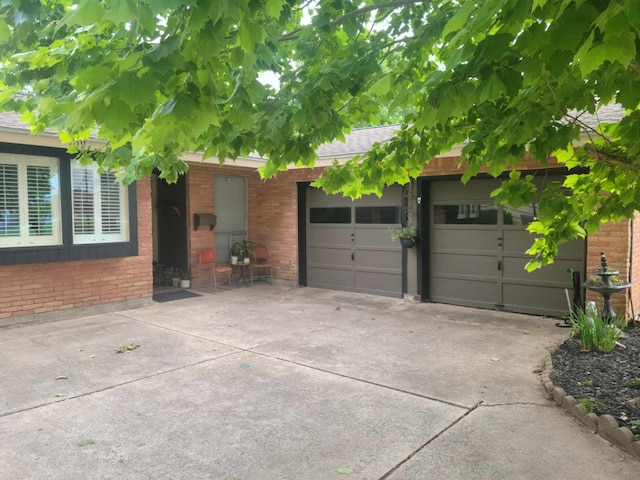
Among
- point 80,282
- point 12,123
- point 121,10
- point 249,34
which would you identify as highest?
point 12,123

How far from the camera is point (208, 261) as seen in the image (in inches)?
439

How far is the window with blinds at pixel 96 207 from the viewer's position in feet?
26.2

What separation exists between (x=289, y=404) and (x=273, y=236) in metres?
7.73

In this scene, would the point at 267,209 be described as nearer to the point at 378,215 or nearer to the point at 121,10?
the point at 378,215

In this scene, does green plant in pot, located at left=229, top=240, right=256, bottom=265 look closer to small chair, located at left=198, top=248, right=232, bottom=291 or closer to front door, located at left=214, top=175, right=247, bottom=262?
front door, located at left=214, top=175, right=247, bottom=262

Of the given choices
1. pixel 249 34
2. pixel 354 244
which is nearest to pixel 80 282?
pixel 354 244

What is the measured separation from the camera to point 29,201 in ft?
24.4

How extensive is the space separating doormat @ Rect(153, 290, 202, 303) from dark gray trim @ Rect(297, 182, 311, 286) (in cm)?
247

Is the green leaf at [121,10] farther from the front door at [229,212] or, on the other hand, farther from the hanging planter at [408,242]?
the front door at [229,212]

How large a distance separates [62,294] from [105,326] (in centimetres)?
111

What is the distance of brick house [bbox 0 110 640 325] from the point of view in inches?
290

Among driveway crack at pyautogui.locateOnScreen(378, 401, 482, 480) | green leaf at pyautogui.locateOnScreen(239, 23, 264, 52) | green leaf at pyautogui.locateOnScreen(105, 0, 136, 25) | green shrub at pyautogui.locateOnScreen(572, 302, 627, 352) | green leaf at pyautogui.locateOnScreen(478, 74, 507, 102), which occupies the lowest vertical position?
driveway crack at pyautogui.locateOnScreen(378, 401, 482, 480)

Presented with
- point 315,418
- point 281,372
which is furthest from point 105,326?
point 315,418

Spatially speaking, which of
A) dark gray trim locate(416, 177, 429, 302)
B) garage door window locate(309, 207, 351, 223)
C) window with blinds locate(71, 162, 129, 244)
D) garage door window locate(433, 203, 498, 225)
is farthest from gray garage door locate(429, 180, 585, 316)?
window with blinds locate(71, 162, 129, 244)
